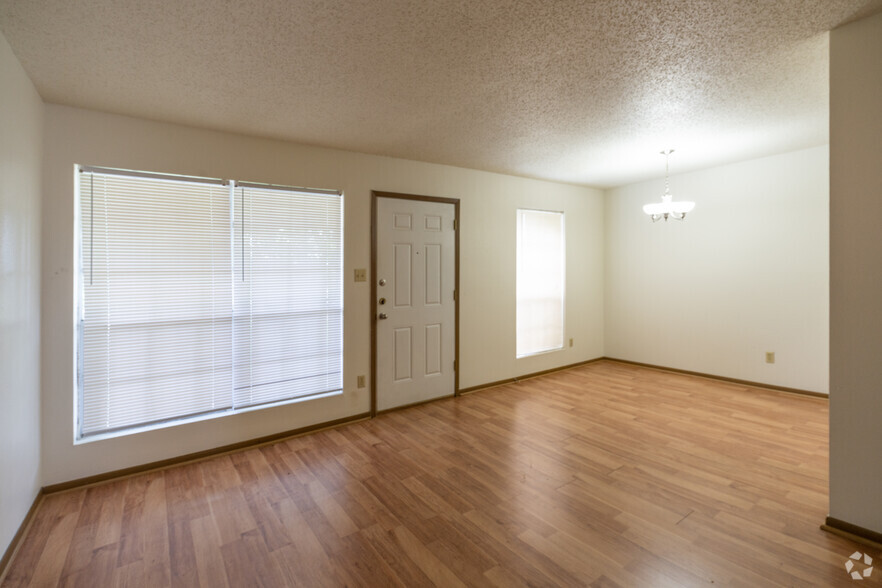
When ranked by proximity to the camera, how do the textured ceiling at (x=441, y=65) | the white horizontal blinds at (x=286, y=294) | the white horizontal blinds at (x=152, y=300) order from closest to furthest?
1. the textured ceiling at (x=441, y=65)
2. the white horizontal blinds at (x=152, y=300)
3. the white horizontal blinds at (x=286, y=294)

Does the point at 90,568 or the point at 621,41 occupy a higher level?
the point at 621,41

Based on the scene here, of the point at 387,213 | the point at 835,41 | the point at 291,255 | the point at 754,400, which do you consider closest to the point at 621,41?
the point at 835,41

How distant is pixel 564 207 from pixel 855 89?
351 centimetres

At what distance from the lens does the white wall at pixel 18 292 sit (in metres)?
1.90

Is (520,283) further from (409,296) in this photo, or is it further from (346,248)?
(346,248)

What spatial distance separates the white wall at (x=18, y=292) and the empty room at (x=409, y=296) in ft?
0.10

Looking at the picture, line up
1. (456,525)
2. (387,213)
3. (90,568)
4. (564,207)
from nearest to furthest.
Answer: (90,568), (456,525), (387,213), (564,207)

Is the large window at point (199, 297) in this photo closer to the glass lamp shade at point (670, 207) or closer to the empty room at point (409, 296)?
the empty room at point (409, 296)

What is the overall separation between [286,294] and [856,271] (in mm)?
3673

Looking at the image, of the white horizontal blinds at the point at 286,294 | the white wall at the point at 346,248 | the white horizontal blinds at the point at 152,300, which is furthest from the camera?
the white horizontal blinds at the point at 286,294

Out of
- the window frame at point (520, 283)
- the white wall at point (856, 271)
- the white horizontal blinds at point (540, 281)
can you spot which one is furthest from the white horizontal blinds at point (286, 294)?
the white wall at point (856, 271)

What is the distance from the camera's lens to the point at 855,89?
1934mm

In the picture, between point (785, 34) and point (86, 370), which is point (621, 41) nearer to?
point (785, 34)

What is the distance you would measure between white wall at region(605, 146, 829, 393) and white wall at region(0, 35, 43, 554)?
200 inches
